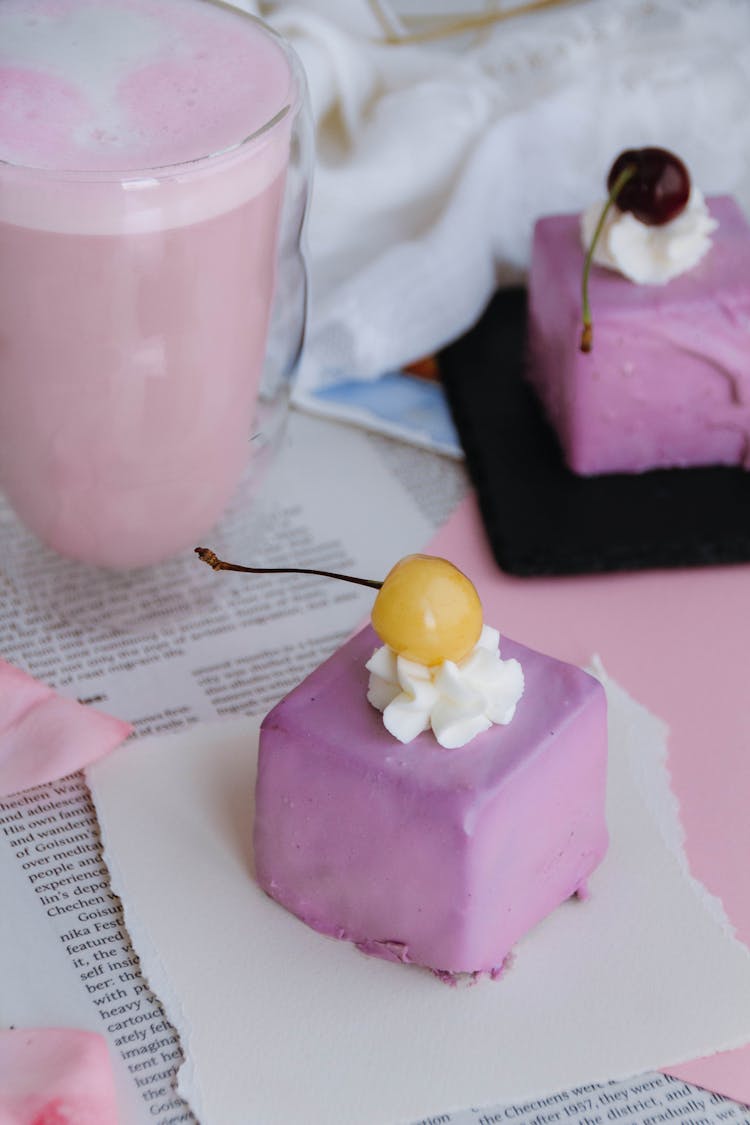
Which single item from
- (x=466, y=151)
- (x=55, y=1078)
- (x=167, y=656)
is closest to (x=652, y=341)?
(x=466, y=151)

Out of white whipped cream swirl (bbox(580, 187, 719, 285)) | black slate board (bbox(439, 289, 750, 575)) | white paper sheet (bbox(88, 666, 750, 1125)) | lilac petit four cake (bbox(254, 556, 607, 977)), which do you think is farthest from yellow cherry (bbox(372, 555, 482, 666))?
white whipped cream swirl (bbox(580, 187, 719, 285))

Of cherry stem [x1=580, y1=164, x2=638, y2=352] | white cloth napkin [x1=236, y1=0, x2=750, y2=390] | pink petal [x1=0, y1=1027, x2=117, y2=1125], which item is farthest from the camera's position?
white cloth napkin [x1=236, y1=0, x2=750, y2=390]

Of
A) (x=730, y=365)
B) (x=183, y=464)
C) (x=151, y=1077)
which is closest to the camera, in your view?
(x=151, y=1077)

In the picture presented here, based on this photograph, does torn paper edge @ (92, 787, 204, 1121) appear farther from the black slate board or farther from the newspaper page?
the black slate board

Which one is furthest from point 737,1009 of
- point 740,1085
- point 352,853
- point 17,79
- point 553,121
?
point 553,121

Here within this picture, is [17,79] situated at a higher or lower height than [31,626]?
higher

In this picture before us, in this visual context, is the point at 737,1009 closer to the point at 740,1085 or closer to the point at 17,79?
the point at 740,1085

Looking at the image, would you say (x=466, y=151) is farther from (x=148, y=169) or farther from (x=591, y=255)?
(x=148, y=169)

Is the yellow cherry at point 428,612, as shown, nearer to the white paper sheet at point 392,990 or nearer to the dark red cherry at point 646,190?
the white paper sheet at point 392,990
